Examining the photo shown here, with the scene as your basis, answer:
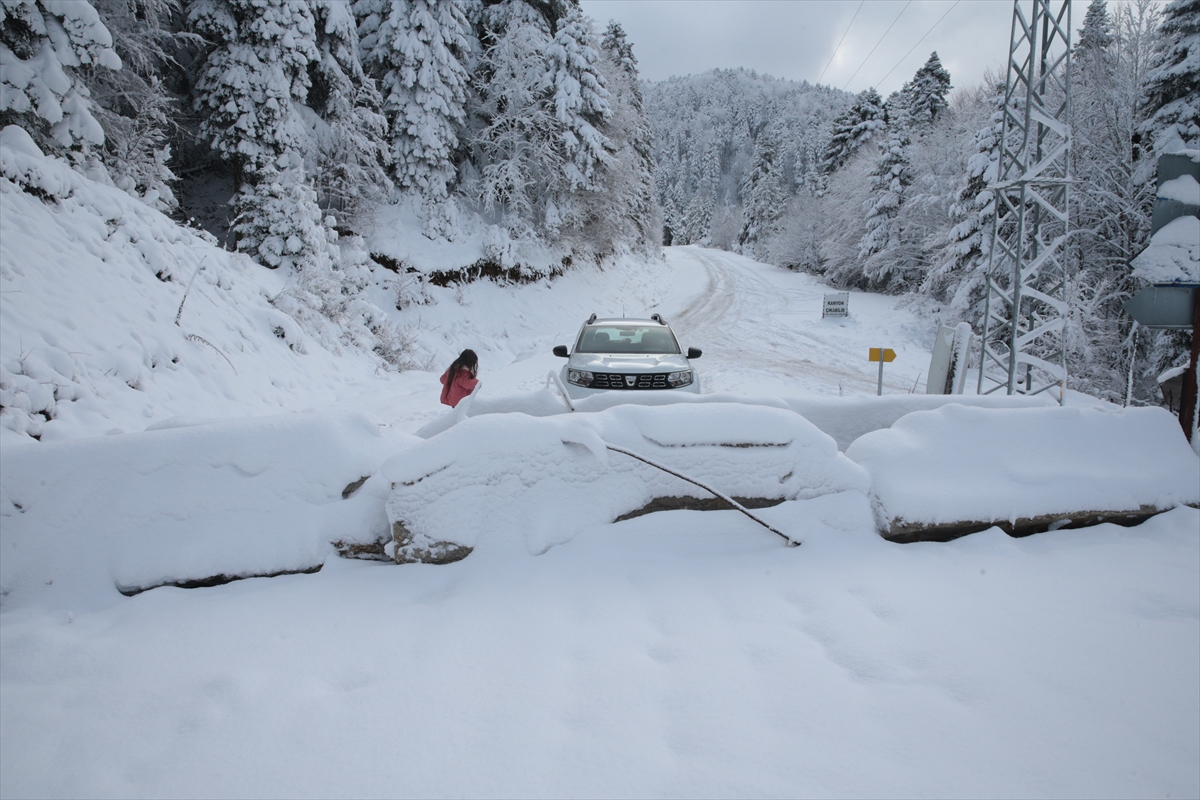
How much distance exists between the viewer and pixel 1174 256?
12.4 ft

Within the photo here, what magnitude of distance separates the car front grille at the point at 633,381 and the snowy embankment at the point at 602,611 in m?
2.81

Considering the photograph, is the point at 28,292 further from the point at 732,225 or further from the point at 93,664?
the point at 732,225

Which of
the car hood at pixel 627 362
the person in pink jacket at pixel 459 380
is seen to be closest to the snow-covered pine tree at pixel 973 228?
the car hood at pixel 627 362

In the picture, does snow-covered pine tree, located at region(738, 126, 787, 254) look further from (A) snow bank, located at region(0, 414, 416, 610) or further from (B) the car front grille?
(A) snow bank, located at region(0, 414, 416, 610)

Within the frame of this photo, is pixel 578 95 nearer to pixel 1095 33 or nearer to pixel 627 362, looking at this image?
pixel 627 362

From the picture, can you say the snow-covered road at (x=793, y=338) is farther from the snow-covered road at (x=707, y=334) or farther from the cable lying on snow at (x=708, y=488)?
the cable lying on snow at (x=708, y=488)

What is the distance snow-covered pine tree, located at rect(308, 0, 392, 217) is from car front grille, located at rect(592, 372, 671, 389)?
13.3 metres

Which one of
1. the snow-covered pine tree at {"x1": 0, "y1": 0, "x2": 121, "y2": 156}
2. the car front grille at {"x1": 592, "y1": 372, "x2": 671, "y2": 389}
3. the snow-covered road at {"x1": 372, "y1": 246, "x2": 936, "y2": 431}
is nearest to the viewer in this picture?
the car front grille at {"x1": 592, "y1": 372, "x2": 671, "y2": 389}

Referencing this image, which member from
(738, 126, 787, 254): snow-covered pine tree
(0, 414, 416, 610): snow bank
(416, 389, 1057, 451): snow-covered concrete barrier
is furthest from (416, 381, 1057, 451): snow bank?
(738, 126, 787, 254): snow-covered pine tree

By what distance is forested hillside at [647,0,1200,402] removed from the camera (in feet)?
47.8

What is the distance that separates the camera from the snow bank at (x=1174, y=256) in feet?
12.3

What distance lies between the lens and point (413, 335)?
595 inches

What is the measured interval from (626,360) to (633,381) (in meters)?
→ 0.56

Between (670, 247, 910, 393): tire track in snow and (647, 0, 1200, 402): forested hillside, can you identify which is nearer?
(670, 247, 910, 393): tire track in snow
